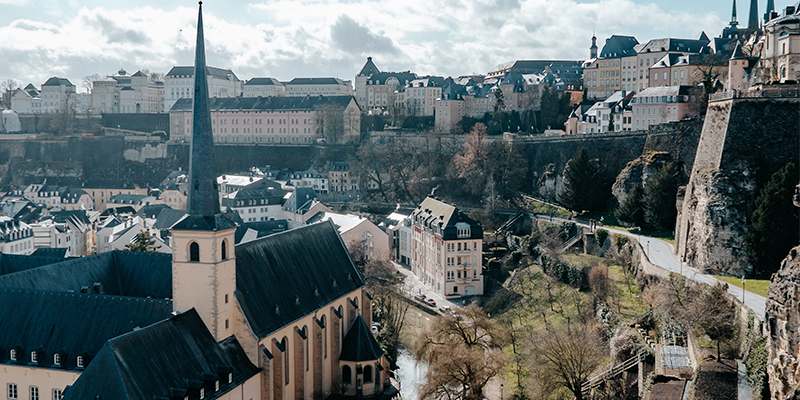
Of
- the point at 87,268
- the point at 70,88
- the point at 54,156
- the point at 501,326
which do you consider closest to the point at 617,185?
the point at 501,326

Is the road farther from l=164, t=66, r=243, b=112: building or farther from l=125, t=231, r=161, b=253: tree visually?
l=164, t=66, r=243, b=112: building

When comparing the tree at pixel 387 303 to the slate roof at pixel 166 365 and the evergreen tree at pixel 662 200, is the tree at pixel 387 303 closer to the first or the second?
the slate roof at pixel 166 365

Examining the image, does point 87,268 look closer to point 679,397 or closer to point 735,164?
point 679,397

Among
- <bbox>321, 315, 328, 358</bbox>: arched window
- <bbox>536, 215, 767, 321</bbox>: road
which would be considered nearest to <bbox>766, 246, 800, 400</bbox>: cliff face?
<bbox>536, 215, 767, 321</bbox>: road

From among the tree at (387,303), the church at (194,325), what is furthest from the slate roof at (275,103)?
the church at (194,325)

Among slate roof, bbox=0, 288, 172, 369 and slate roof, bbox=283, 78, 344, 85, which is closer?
slate roof, bbox=0, 288, 172, 369

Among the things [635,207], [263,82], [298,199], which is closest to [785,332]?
[635,207]

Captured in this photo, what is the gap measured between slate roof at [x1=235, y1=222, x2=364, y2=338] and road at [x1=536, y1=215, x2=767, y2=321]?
18.7m

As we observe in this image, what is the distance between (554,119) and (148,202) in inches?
2225

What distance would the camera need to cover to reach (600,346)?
39.2 m

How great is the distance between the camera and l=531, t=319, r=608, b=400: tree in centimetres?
3356

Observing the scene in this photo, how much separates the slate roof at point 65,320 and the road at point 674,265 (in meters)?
25.5

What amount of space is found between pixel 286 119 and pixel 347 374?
9350cm

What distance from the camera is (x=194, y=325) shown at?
96.7 feet
